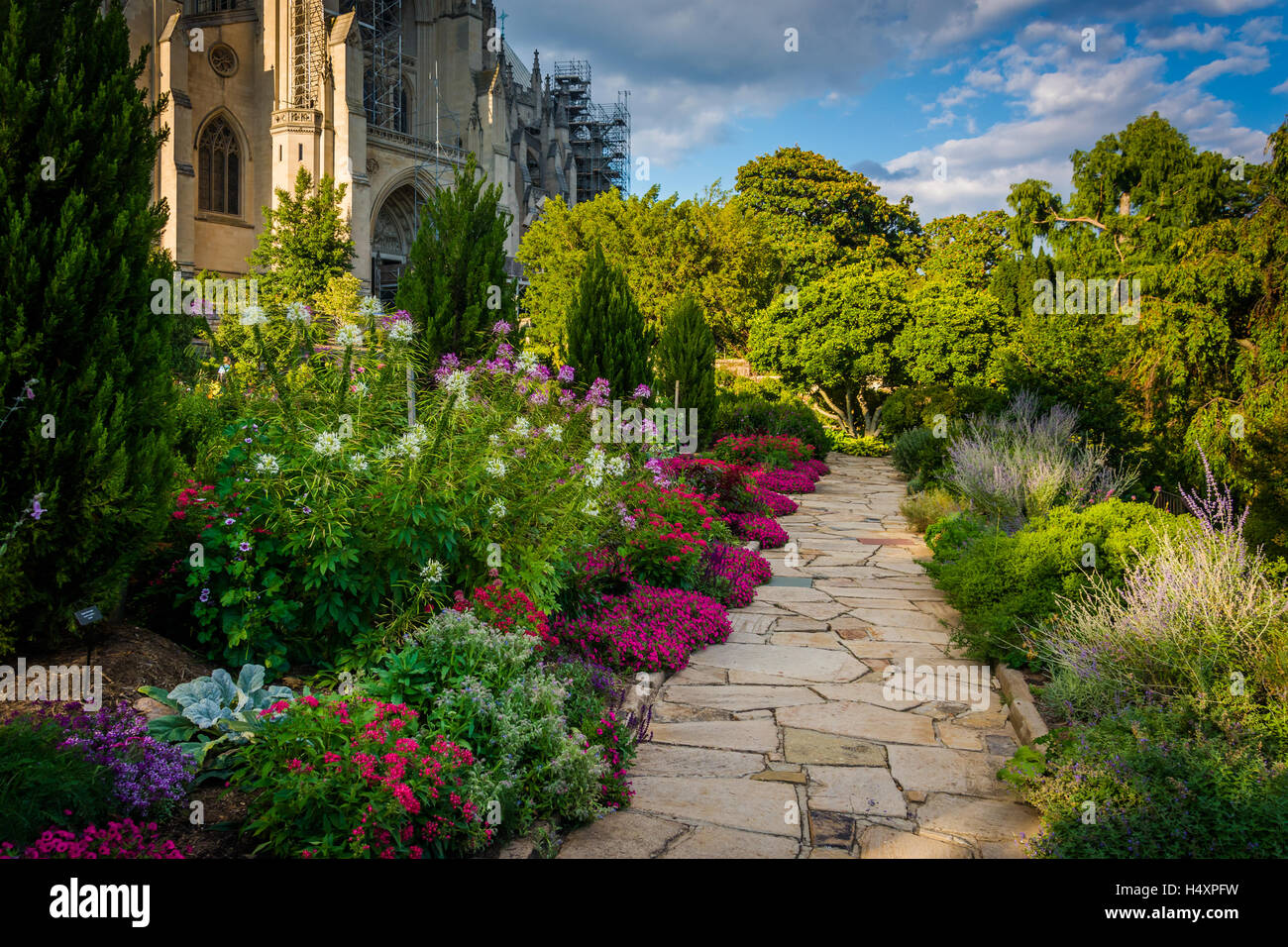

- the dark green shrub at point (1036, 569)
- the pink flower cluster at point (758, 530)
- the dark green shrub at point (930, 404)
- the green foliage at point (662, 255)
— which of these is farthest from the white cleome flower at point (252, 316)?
the green foliage at point (662, 255)

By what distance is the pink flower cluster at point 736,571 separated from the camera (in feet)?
24.4

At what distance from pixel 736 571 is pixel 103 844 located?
5.99 metres

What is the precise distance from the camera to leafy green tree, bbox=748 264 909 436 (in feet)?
73.0

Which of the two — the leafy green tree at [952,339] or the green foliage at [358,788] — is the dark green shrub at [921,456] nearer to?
the leafy green tree at [952,339]

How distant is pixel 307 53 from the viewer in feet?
108

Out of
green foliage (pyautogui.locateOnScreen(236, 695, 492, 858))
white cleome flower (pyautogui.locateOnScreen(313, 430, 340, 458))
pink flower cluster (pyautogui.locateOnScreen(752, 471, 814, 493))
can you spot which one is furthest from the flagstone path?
pink flower cluster (pyautogui.locateOnScreen(752, 471, 814, 493))

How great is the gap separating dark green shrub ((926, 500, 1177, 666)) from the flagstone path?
33cm

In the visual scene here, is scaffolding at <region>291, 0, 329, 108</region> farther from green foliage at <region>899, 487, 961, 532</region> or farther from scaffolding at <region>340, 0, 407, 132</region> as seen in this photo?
green foliage at <region>899, 487, 961, 532</region>

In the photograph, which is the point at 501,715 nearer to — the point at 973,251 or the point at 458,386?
the point at 458,386

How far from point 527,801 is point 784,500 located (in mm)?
9892

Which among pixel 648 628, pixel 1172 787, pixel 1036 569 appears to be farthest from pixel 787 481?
pixel 1172 787

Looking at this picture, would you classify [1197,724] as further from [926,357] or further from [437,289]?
[926,357]

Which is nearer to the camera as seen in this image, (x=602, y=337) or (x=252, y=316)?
(x=252, y=316)

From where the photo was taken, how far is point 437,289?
8.60 metres
